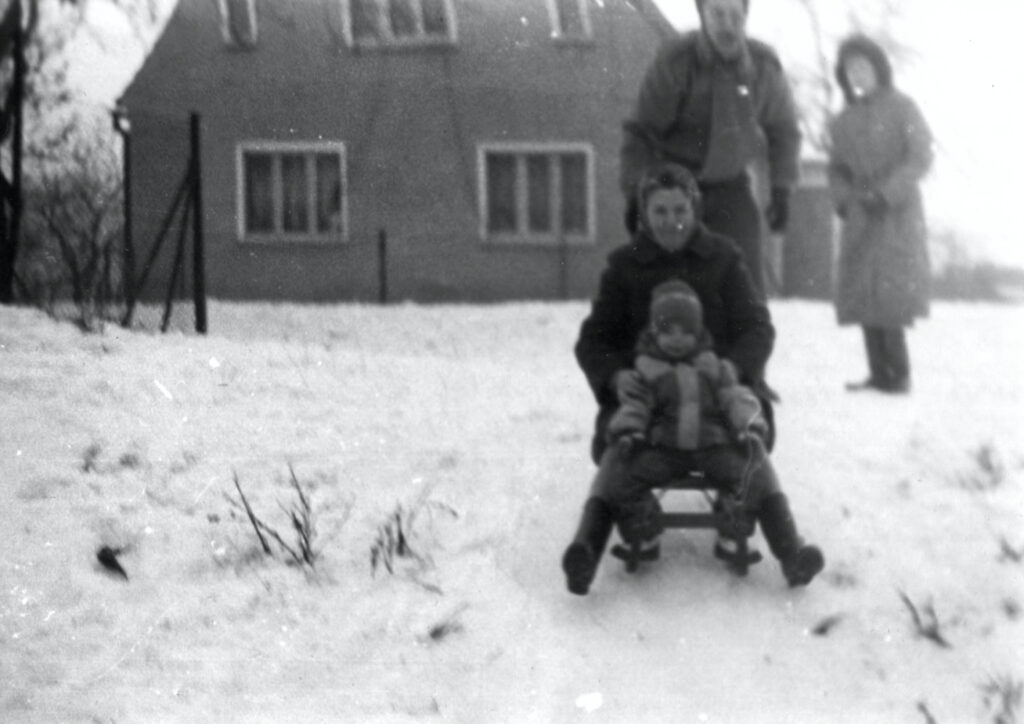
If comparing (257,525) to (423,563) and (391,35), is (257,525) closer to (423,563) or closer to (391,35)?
(423,563)

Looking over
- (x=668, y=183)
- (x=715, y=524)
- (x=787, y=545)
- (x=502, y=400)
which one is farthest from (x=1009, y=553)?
(x=502, y=400)

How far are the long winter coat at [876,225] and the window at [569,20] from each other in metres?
1.18

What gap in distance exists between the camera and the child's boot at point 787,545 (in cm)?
355

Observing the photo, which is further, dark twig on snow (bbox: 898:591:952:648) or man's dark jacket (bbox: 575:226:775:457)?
man's dark jacket (bbox: 575:226:775:457)

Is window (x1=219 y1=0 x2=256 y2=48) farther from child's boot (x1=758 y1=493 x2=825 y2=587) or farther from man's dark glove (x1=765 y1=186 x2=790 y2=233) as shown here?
child's boot (x1=758 y1=493 x2=825 y2=587)

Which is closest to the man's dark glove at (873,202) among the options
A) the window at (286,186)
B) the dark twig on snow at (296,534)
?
the window at (286,186)

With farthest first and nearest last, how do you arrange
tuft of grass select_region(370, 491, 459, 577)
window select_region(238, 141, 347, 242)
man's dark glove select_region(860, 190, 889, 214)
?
man's dark glove select_region(860, 190, 889, 214)
window select_region(238, 141, 347, 242)
tuft of grass select_region(370, 491, 459, 577)

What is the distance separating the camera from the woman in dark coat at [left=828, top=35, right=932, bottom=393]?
5.36 metres

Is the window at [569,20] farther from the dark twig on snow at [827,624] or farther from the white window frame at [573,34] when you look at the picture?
the dark twig on snow at [827,624]

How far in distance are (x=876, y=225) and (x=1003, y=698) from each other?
120 inches

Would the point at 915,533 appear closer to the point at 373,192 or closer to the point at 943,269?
the point at 943,269

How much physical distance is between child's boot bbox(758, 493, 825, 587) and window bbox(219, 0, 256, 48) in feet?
8.79

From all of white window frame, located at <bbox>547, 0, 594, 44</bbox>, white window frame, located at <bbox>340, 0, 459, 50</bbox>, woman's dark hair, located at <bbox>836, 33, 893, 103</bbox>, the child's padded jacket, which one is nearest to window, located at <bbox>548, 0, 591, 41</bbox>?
white window frame, located at <bbox>547, 0, 594, 44</bbox>

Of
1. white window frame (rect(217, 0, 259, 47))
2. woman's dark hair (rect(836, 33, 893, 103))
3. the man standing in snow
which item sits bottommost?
the man standing in snow
